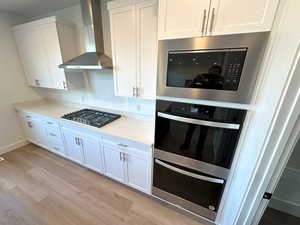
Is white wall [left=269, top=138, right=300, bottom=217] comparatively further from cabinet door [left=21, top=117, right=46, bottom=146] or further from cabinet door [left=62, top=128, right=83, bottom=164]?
cabinet door [left=21, top=117, right=46, bottom=146]

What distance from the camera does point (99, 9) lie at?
1.86 metres

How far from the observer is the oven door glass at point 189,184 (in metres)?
1.34

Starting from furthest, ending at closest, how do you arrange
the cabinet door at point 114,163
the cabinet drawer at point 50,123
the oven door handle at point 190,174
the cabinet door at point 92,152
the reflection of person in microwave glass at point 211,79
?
1. the cabinet drawer at point 50,123
2. the cabinet door at point 92,152
3. the cabinet door at point 114,163
4. the oven door handle at point 190,174
5. the reflection of person in microwave glass at point 211,79

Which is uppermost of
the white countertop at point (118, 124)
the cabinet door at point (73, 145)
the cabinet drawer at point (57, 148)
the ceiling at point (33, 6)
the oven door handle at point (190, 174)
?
the ceiling at point (33, 6)

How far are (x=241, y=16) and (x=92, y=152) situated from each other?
2.22 m

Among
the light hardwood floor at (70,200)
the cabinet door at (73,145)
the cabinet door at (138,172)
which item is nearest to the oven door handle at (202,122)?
the cabinet door at (138,172)

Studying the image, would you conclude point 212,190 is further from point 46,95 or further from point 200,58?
point 46,95

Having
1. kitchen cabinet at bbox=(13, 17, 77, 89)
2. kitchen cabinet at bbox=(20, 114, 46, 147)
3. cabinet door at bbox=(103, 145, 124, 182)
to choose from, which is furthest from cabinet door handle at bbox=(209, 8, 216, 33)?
kitchen cabinet at bbox=(20, 114, 46, 147)

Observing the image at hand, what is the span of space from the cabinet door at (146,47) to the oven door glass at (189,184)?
0.87m

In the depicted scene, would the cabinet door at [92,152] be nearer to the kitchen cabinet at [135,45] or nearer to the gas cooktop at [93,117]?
the gas cooktop at [93,117]

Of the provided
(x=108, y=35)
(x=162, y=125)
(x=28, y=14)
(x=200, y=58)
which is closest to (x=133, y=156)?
(x=162, y=125)

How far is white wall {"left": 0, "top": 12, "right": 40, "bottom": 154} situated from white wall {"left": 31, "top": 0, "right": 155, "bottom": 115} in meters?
0.90

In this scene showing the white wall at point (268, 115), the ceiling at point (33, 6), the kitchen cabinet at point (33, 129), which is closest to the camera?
Answer: the white wall at point (268, 115)

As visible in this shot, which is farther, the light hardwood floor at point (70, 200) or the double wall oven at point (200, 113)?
the light hardwood floor at point (70, 200)
